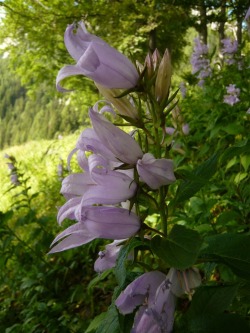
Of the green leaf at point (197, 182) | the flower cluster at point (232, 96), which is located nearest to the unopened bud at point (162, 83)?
the green leaf at point (197, 182)

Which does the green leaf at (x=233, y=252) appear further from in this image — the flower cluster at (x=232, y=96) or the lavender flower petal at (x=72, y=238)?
the flower cluster at (x=232, y=96)

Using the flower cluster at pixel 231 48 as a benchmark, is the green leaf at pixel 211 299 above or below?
below

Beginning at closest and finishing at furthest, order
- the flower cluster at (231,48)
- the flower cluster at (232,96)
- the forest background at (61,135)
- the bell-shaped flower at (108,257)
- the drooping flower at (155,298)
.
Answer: the drooping flower at (155,298) → the bell-shaped flower at (108,257) → the forest background at (61,135) → the flower cluster at (232,96) → the flower cluster at (231,48)

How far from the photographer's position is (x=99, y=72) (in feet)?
2.83

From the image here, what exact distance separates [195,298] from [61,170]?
4.64 m

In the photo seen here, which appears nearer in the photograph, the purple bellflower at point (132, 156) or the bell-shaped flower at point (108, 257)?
the purple bellflower at point (132, 156)

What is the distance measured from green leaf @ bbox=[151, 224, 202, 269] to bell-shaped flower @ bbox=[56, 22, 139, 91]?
37 cm

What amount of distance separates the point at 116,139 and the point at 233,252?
372 mm

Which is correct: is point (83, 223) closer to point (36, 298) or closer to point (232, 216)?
point (232, 216)

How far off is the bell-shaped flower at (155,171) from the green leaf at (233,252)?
0.19m

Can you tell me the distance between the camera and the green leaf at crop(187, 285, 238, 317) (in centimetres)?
87

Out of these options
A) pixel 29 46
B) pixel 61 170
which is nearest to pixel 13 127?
pixel 29 46

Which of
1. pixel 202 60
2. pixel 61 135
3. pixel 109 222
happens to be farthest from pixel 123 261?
pixel 61 135

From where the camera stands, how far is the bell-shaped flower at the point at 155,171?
0.83m
